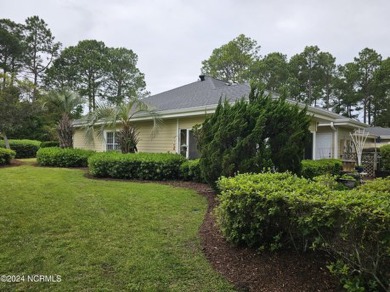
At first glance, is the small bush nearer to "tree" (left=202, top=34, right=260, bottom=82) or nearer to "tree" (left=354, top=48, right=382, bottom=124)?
"tree" (left=202, top=34, right=260, bottom=82)

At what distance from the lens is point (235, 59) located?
31984mm

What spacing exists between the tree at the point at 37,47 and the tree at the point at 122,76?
7.03 m

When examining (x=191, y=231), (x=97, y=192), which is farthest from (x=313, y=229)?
(x=97, y=192)

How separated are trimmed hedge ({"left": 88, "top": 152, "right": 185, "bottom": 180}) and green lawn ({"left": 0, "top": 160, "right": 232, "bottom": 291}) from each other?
2.37 metres

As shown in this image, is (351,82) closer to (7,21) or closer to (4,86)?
(4,86)

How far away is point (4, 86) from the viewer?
14.7m

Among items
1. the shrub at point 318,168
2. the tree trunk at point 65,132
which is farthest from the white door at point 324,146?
the tree trunk at point 65,132

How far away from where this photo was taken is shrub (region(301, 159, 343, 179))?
27.9 ft

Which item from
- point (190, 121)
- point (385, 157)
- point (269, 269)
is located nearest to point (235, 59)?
point (385, 157)

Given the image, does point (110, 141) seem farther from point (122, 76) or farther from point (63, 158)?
point (122, 76)

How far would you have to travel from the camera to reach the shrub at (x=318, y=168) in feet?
27.9

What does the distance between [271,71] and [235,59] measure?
15.2 feet

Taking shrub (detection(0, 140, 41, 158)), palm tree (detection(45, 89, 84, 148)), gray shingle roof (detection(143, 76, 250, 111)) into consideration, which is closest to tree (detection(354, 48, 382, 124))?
gray shingle roof (detection(143, 76, 250, 111))

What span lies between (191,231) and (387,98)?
123ft
